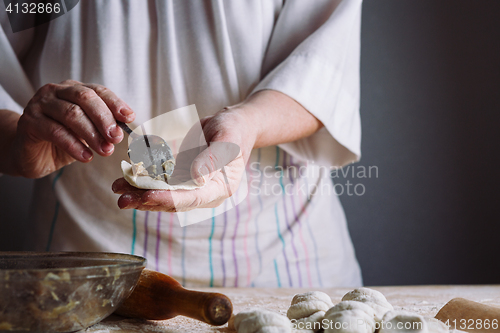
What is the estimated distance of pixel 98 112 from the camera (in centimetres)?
58

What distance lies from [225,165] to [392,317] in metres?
0.32

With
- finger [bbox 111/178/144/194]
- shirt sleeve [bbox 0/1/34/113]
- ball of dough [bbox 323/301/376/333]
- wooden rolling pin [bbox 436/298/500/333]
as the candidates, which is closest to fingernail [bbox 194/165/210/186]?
finger [bbox 111/178/144/194]

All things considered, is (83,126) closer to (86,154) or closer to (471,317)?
(86,154)

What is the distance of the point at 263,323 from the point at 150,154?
330 mm

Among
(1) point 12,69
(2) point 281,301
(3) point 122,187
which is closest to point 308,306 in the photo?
(2) point 281,301

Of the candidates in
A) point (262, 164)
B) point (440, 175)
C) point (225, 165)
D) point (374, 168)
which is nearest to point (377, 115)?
point (374, 168)

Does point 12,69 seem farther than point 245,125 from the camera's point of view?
Yes

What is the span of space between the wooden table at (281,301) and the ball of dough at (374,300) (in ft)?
0.41

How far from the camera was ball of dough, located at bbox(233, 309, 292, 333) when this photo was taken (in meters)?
0.40

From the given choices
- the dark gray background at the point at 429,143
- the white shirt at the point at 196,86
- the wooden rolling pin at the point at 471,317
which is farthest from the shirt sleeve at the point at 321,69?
the dark gray background at the point at 429,143

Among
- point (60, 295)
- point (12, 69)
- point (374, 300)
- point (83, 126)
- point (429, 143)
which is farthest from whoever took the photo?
point (429, 143)

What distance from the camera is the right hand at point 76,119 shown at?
1.93 ft

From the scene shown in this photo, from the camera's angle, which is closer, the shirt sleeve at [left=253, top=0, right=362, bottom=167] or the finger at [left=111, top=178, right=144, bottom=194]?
the finger at [left=111, top=178, right=144, bottom=194]

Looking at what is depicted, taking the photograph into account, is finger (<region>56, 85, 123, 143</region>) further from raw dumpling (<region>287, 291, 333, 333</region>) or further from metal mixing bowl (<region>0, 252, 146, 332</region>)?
raw dumpling (<region>287, 291, 333, 333</region>)
